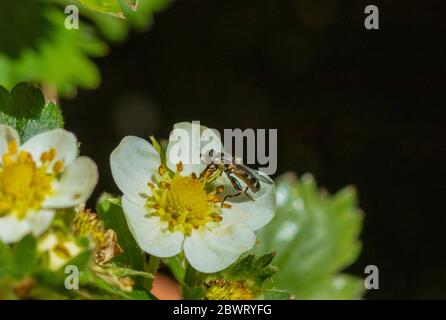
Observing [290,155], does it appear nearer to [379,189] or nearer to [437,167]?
[379,189]

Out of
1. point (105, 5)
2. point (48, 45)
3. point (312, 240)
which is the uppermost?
point (48, 45)

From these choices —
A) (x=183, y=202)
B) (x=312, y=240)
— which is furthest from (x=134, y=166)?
(x=312, y=240)

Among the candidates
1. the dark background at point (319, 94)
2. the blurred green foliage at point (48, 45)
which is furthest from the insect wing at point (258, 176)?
the dark background at point (319, 94)

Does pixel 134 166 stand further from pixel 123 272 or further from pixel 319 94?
pixel 319 94

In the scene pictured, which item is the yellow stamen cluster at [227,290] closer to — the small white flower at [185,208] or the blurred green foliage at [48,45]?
the small white flower at [185,208]

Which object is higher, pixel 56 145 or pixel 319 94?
pixel 319 94
